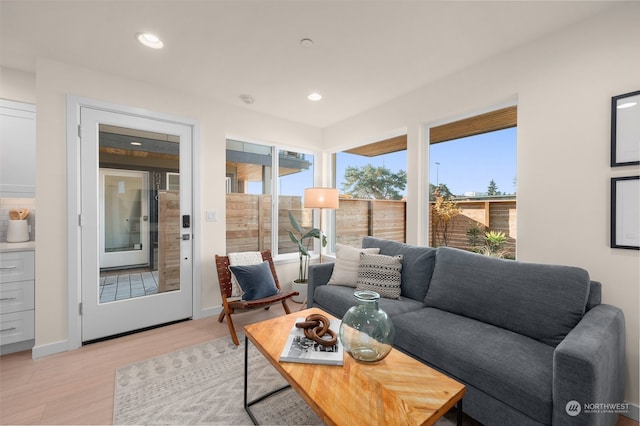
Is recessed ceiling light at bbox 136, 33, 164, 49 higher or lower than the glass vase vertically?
higher

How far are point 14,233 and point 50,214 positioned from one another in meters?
0.54

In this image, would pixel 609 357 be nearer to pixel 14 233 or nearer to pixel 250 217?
pixel 250 217

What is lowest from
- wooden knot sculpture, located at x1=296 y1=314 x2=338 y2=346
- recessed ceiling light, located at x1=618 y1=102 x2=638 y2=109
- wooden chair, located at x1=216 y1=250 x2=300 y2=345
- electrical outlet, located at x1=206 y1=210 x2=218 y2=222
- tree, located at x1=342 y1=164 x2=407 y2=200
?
wooden chair, located at x1=216 y1=250 x2=300 y2=345

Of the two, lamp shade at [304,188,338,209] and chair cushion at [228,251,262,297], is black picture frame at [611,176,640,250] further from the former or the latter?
chair cushion at [228,251,262,297]

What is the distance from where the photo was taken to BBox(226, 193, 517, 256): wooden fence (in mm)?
2646

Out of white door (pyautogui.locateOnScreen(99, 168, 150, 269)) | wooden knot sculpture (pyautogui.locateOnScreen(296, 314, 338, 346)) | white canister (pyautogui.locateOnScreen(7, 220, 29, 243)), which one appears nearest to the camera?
wooden knot sculpture (pyautogui.locateOnScreen(296, 314, 338, 346))

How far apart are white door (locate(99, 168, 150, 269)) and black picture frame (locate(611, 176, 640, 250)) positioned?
3901 millimetres

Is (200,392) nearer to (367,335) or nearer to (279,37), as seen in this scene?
(367,335)

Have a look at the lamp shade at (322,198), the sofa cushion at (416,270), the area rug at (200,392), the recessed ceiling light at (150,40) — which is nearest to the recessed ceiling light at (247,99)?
the recessed ceiling light at (150,40)

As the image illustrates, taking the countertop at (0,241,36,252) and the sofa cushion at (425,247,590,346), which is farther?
the countertop at (0,241,36,252)

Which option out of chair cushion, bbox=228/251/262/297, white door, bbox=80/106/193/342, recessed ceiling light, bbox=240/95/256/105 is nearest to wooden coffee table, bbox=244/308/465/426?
chair cushion, bbox=228/251/262/297

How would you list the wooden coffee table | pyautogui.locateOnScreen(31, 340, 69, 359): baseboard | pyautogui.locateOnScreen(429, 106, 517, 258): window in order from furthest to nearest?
pyautogui.locateOnScreen(429, 106, 517, 258): window < pyautogui.locateOnScreen(31, 340, 69, 359): baseboard < the wooden coffee table

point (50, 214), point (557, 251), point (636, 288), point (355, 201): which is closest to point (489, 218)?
point (557, 251)

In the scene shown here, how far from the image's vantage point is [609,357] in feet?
4.36
